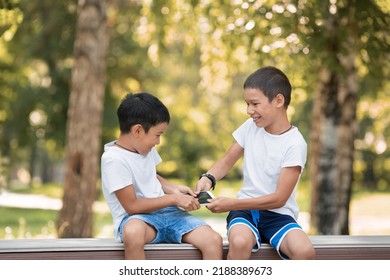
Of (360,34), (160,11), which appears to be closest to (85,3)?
(160,11)

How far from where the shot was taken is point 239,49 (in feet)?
31.4

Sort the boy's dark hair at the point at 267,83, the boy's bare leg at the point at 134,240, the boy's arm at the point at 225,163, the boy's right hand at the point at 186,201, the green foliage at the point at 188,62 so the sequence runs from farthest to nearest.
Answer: the green foliage at the point at 188,62, the boy's arm at the point at 225,163, the boy's dark hair at the point at 267,83, the boy's right hand at the point at 186,201, the boy's bare leg at the point at 134,240

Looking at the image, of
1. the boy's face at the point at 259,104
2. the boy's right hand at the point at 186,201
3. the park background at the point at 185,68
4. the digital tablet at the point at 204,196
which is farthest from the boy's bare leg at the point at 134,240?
the park background at the point at 185,68

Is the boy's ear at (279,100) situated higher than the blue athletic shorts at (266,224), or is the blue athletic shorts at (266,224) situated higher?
the boy's ear at (279,100)

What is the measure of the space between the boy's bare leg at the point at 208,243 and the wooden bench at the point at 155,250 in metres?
0.05

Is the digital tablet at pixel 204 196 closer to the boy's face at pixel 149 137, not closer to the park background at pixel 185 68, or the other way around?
the boy's face at pixel 149 137

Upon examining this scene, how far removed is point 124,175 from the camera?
4004 mm

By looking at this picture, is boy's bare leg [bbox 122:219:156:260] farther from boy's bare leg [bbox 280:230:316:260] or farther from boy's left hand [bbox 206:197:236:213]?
boy's bare leg [bbox 280:230:316:260]

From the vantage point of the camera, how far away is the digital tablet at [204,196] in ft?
13.3

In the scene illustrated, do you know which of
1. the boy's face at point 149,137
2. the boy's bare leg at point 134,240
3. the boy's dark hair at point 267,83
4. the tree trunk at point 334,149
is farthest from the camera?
the tree trunk at point 334,149

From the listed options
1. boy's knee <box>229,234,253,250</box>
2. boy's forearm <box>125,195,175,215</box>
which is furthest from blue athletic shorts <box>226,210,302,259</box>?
boy's forearm <box>125,195,175,215</box>

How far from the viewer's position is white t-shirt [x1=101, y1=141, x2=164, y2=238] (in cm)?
400

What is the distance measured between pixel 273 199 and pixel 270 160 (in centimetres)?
Answer: 24

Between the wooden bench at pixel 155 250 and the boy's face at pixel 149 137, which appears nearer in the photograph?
the wooden bench at pixel 155 250
